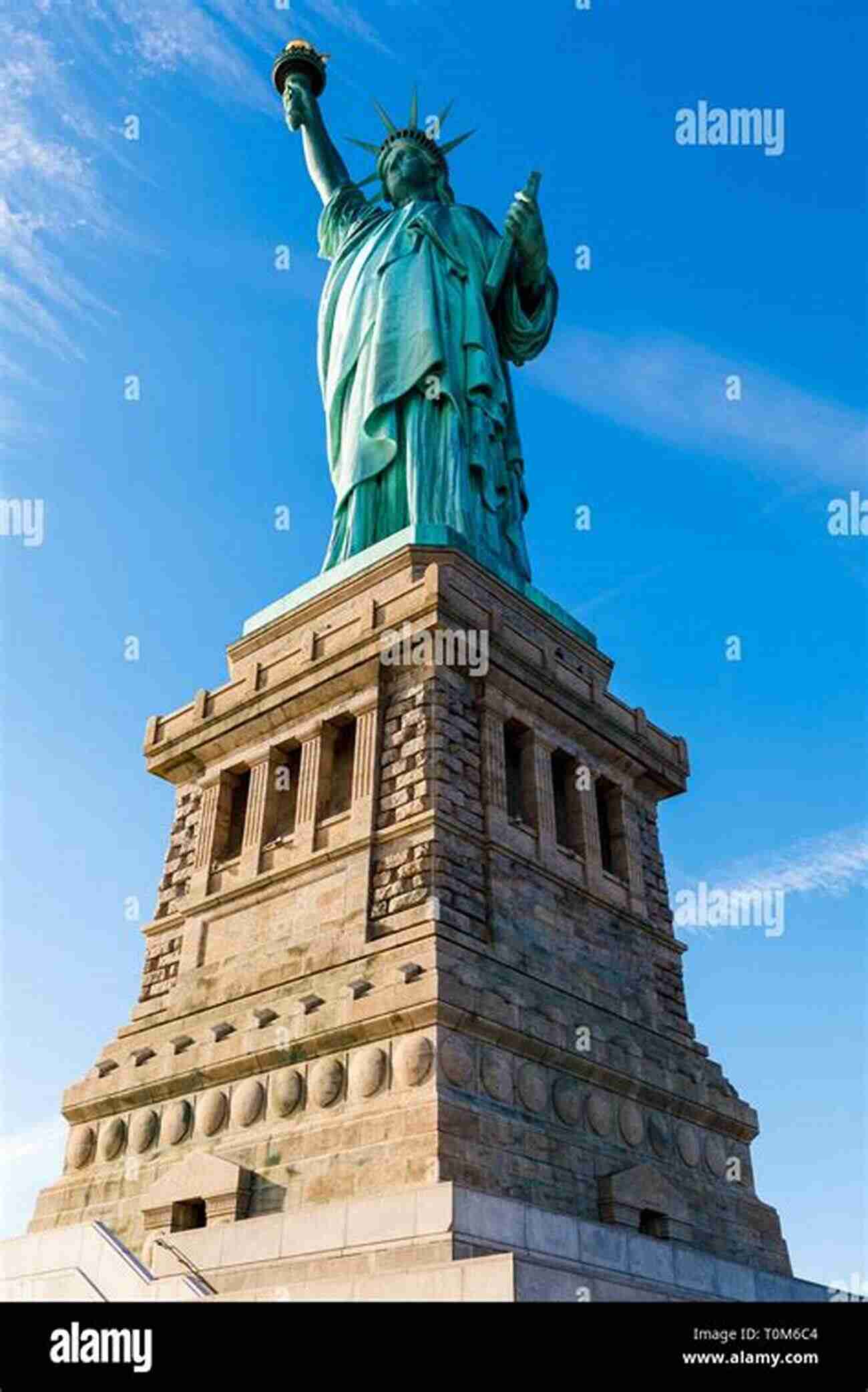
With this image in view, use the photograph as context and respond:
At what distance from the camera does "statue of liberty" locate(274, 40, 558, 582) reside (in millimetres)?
Result: 27078

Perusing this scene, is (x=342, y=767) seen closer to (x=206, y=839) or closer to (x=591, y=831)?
(x=206, y=839)

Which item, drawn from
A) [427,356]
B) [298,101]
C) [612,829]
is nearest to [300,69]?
[298,101]

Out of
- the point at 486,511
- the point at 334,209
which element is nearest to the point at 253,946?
the point at 486,511

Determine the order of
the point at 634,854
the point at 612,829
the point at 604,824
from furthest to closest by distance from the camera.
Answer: the point at 604,824 < the point at 612,829 < the point at 634,854

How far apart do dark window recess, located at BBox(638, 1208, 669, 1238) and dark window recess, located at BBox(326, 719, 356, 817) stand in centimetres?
823

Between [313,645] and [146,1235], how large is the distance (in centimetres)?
1065

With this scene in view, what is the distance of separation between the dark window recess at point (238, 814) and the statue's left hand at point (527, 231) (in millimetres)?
15152

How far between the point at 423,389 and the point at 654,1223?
17595 millimetres

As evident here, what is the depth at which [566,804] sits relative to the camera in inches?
949

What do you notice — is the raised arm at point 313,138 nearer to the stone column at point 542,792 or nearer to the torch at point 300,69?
the torch at point 300,69

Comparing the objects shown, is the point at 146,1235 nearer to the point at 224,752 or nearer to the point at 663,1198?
the point at 663,1198

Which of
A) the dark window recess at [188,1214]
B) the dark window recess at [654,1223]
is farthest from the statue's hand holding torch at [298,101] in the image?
the dark window recess at [654,1223]

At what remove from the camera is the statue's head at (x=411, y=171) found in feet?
110
